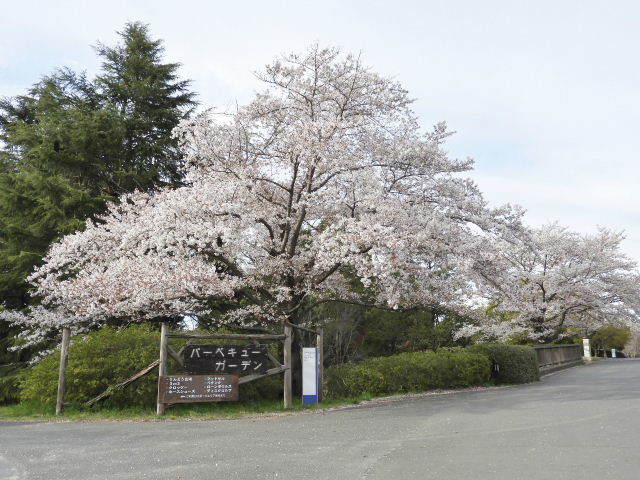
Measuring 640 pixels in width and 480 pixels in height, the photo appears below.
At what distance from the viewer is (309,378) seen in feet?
34.5

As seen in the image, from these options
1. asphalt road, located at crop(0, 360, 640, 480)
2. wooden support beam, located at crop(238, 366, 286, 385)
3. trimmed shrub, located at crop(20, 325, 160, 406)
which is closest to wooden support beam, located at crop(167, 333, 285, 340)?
wooden support beam, located at crop(238, 366, 286, 385)

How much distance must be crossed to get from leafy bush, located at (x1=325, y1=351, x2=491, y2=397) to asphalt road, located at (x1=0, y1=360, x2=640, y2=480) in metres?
2.31

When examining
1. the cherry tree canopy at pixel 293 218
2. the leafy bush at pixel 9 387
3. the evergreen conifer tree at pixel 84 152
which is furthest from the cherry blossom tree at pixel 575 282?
the leafy bush at pixel 9 387

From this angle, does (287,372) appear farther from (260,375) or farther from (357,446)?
(357,446)

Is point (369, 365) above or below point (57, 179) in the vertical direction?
below

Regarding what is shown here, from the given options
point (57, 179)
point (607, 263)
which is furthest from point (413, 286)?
point (607, 263)

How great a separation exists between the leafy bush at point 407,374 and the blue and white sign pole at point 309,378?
1181 millimetres

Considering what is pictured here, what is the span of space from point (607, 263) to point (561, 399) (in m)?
16.3

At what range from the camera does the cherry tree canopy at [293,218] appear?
9.82 meters

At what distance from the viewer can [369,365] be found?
479 inches

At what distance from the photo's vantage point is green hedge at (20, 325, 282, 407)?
33.4 ft

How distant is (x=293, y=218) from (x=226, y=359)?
3509mm

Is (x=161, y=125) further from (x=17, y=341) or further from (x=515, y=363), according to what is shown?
(x=515, y=363)

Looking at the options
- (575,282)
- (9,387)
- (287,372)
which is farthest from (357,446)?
(575,282)
